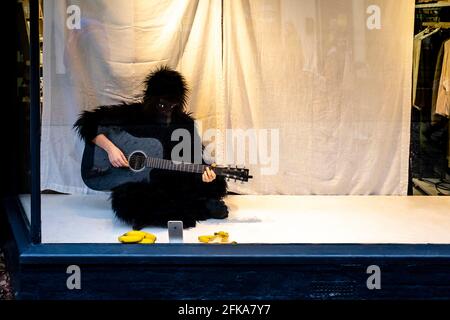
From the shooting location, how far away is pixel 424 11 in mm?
2973

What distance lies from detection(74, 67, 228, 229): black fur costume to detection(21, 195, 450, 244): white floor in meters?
0.07

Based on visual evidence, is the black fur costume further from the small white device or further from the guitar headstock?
the small white device

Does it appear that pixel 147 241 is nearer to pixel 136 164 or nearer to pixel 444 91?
pixel 136 164

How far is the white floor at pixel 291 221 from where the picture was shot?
210 centimetres

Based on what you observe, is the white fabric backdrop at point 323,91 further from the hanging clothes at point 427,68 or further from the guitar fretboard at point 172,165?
the guitar fretboard at point 172,165

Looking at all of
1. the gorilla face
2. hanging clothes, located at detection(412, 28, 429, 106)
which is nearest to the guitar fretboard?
the gorilla face

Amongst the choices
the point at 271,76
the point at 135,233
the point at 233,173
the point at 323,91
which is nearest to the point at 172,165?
the point at 233,173

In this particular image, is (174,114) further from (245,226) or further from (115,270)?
(115,270)

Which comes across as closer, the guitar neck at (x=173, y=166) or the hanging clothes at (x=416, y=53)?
the guitar neck at (x=173, y=166)

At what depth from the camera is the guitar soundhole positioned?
8.30 feet

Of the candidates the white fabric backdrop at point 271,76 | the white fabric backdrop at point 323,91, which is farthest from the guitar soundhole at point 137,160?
the white fabric backdrop at point 323,91

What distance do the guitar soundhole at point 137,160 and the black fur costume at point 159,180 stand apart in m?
0.07

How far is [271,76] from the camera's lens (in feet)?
10.2

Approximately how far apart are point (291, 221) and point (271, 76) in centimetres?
101
